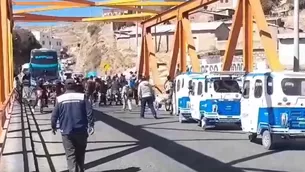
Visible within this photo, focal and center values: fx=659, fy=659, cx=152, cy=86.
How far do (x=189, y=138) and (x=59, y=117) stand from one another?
8.91 meters

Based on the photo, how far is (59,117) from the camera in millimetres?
10156

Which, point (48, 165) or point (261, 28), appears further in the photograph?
point (261, 28)

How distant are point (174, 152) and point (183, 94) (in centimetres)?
1144

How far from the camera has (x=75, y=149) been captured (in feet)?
33.2

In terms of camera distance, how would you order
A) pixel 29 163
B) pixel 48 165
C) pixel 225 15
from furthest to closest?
pixel 225 15
pixel 48 165
pixel 29 163

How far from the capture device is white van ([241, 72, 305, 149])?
51.5 ft

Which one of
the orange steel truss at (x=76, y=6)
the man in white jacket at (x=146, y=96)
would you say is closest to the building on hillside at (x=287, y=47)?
the orange steel truss at (x=76, y=6)

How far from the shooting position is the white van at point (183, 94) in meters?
25.2

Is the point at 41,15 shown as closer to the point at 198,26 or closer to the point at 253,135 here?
the point at 198,26

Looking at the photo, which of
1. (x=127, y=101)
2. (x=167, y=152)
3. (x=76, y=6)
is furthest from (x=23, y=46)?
(x=167, y=152)

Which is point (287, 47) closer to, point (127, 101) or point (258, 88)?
point (127, 101)

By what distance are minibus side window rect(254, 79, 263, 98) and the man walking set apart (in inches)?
288

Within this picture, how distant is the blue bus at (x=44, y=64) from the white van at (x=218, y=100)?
1323 inches

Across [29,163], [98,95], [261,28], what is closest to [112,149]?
[29,163]
